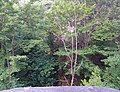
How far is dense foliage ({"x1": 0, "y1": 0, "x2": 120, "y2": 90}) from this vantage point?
323 centimetres

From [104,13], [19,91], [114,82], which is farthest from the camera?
[104,13]

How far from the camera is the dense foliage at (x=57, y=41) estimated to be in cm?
323

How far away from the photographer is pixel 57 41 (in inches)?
150

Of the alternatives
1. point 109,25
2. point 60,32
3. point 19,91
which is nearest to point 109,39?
point 109,25

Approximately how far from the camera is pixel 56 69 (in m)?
3.82

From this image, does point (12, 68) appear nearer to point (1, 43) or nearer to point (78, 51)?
point (1, 43)

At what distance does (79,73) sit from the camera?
3.52 metres

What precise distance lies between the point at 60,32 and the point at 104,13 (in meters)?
0.83

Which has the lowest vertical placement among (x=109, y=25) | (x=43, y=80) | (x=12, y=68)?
(x=43, y=80)

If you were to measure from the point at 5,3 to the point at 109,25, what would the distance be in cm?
155

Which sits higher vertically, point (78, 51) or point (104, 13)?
point (104, 13)

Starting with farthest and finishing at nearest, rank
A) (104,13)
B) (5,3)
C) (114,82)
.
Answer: (104,13), (5,3), (114,82)

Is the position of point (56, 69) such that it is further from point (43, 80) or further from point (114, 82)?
point (114, 82)

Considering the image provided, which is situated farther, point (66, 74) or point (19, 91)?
point (66, 74)
